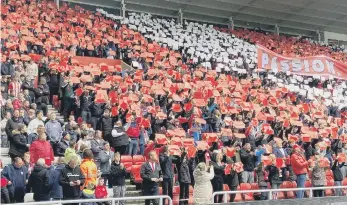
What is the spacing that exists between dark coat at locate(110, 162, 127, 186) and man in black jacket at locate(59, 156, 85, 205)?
1.72 m

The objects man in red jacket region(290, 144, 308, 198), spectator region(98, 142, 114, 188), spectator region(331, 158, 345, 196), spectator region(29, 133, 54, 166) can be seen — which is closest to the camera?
spectator region(29, 133, 54, 166)

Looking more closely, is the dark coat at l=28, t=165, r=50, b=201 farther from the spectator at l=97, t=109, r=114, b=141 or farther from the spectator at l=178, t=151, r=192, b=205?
the spectator at l=97, t=109, r=114, b=141

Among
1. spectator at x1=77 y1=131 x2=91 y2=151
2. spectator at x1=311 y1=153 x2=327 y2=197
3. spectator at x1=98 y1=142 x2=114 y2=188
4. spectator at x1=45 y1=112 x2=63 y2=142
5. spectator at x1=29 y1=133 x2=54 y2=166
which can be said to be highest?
spectator at x1=45 y1=112 x2=63 y2=142

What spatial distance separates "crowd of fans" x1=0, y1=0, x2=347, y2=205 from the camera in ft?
33.4

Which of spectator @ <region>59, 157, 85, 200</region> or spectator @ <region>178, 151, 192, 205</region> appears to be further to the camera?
spectator @ <region>178, 151, 192, 205</region>

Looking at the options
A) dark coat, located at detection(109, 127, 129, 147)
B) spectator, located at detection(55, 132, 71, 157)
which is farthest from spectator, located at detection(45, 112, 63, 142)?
dark coat, located at detection(109, 127, 129, 147)

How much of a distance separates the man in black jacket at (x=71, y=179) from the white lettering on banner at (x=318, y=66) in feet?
51.0

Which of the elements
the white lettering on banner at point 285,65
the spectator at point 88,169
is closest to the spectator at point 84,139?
the spectator at point 88,169

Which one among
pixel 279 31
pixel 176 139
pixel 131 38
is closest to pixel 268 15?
pixel 279 31

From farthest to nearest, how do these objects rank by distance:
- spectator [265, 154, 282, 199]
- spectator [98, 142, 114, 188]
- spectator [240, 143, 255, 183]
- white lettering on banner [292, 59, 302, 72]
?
1. white lettering on banner [292, 59, 302, 72]
2. spectator [265, 154, 282, 199]
3. spectator [240, 143, 255, 183]
4. spectator [98, 142, 114, 188]

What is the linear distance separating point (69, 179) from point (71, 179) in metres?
0.03

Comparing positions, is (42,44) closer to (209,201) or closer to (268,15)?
(209,201)

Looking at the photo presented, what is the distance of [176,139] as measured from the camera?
1228 cm

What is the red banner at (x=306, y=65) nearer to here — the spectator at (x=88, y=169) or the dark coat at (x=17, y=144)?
the dark coat at (x=17, y=144)
